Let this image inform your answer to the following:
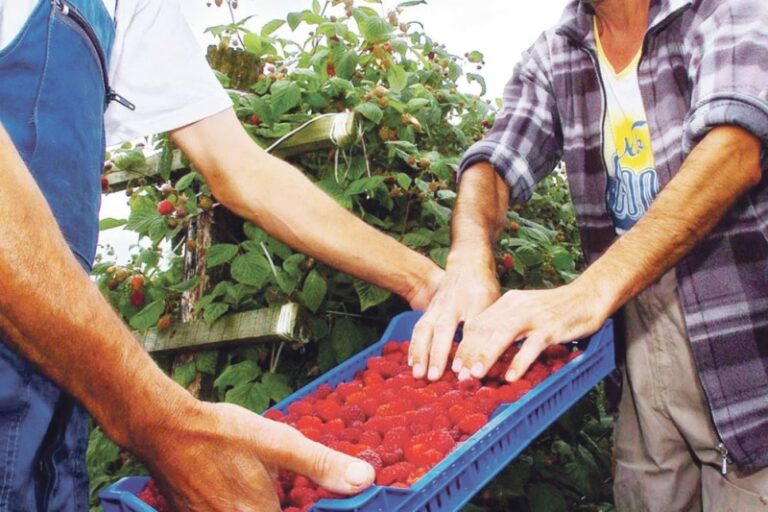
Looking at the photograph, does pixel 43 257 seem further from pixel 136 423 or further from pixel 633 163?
pixel 633 163

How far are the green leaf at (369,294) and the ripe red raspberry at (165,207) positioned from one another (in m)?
0.72

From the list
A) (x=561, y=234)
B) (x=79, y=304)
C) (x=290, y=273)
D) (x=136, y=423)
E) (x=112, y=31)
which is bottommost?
(x=561, y=234)

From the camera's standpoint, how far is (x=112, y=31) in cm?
161

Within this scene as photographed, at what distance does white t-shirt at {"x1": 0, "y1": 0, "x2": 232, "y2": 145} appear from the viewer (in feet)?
5.68

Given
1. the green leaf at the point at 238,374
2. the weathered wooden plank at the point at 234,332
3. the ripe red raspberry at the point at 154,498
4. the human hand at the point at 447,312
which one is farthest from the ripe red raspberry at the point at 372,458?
the green leaf at the point at 238,374

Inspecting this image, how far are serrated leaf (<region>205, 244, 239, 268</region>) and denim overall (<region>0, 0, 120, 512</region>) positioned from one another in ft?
3.10

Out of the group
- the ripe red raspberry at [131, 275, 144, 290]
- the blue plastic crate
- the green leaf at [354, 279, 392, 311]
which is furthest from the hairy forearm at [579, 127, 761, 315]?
the ripe red raspberry at [131, 275, 144, 290]

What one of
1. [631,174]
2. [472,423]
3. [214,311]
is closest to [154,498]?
[472,423]

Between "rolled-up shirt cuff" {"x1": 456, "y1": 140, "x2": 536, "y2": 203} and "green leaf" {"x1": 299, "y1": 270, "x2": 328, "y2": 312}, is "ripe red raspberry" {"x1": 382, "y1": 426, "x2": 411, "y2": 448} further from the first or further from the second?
"rolled-up shirt cuff" {"x1": 456, "y1": 140, "x2": 536, "y2": 203}

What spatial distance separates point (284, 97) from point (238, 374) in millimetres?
959

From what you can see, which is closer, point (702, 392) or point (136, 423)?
point (136, 423)

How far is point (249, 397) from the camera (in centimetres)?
231

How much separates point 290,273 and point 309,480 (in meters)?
1.18

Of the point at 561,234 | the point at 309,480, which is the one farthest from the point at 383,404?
the point at 561,234
